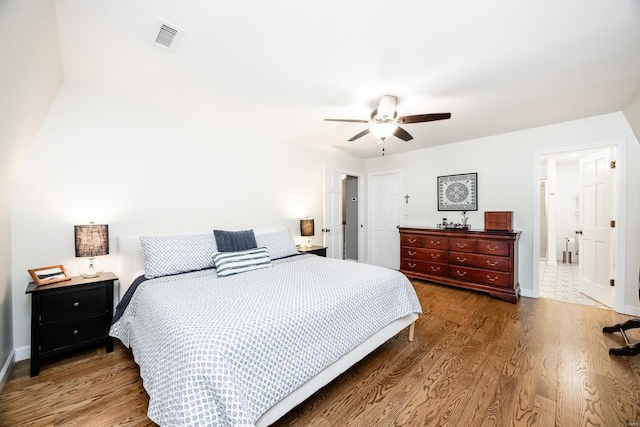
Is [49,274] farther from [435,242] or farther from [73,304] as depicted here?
[435,242]

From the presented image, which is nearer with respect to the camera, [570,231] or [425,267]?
[425,267]

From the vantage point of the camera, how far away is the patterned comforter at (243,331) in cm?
111

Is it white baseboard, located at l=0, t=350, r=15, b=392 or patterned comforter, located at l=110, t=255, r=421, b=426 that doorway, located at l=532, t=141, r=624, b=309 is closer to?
patterned comforter, located at l=110, t=255, r=421, b=426

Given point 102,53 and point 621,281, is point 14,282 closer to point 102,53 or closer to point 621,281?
point 102,53

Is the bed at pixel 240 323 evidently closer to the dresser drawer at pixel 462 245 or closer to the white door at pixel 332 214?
the white door at pixel 332 214

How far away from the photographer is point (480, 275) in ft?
12.2

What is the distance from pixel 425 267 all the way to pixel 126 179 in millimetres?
4350

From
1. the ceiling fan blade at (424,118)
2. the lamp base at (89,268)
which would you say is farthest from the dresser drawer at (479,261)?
the lamp base at (89,268)

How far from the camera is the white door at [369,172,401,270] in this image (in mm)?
5172

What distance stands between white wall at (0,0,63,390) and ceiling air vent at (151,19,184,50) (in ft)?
1.65

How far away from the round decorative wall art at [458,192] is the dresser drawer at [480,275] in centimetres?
104

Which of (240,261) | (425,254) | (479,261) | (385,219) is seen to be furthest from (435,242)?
(240,261)

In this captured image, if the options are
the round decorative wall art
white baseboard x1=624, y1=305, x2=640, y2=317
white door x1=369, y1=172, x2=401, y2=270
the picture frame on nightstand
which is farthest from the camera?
white door x1=369, y1=172, x2=401, y2=270

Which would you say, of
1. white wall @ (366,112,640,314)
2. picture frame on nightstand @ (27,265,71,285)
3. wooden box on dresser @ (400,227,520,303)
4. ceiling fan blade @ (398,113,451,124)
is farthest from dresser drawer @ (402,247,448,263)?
picture frame on nightstand @ (27,265,71,285)
